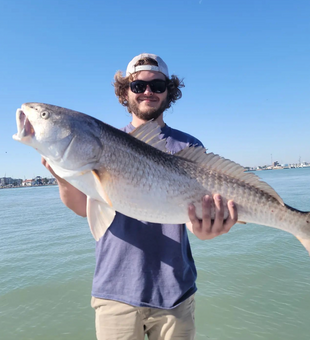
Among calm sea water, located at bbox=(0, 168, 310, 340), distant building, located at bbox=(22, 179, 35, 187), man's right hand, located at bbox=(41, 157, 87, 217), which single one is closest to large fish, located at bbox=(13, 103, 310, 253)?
man's right hand, located at bbox=(41, 157, 87, 217)

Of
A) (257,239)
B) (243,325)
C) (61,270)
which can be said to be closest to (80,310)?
(61,270)

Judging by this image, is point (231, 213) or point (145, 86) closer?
point (231, 213)

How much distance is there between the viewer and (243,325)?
580cm

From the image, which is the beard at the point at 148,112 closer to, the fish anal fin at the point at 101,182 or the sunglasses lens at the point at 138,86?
the sunglasses lens at the point at 138,86

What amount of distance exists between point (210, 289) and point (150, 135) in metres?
6.31

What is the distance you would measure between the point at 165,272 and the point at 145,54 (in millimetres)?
2902

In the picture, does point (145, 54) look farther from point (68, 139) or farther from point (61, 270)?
point (61, 270)

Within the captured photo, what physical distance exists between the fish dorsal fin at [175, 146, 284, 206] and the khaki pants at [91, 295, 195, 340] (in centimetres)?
144

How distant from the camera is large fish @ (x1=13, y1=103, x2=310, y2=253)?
2400 mm

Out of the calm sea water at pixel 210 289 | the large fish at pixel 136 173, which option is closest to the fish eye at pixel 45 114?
the large fish at pixel 136 173

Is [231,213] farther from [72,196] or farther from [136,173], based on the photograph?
[72,196]

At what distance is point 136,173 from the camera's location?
8.18ft

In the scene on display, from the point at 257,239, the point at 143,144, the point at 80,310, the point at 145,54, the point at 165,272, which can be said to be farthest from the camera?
the point at 257,239

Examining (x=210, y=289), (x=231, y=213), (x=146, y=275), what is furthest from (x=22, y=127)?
(x=210, y=289)
